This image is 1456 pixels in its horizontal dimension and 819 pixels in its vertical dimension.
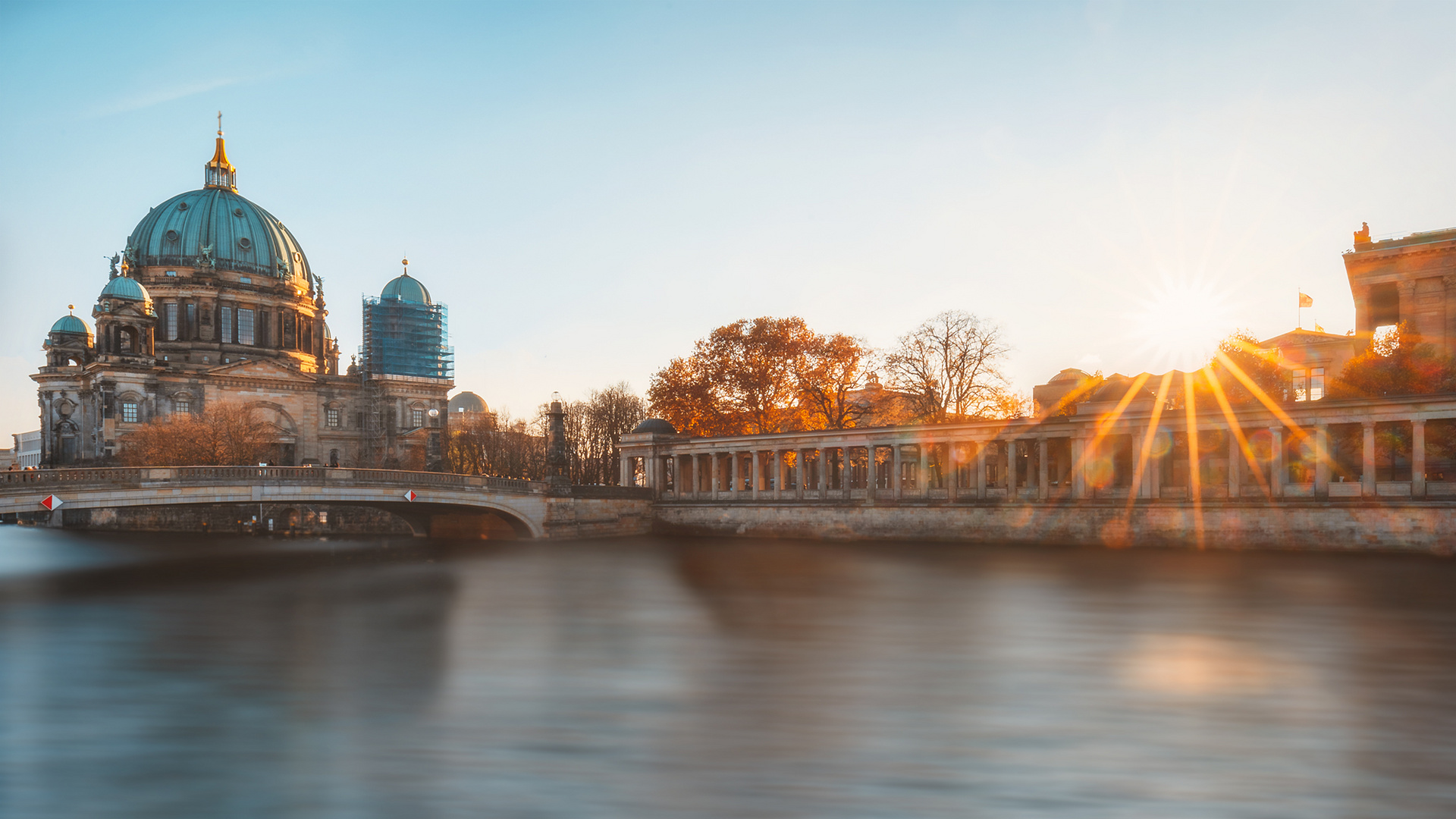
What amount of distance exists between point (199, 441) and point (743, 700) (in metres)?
55.7

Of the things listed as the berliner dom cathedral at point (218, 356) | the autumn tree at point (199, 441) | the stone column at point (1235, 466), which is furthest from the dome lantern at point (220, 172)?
the stone column at point (1235, 466)

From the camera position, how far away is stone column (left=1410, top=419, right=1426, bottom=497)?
3067cm

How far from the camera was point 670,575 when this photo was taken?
2823cm

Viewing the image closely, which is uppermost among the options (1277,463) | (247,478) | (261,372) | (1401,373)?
(261,372)

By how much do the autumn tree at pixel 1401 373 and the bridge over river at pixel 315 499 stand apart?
33678mm

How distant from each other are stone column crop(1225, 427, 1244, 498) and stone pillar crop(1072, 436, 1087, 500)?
17.5 feet

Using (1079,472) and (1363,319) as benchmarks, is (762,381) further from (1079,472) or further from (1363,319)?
(1363,319)

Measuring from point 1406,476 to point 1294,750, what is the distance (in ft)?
113

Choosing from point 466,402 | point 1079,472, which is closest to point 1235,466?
point 1079,472

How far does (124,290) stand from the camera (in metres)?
69.3

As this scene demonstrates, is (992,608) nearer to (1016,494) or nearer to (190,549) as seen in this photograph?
(1016,494)

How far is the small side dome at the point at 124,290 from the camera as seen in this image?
226 ft

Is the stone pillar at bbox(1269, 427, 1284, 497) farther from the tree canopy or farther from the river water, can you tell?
the tree canopy

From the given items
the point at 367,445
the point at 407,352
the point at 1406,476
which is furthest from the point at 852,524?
the point at 407,352
